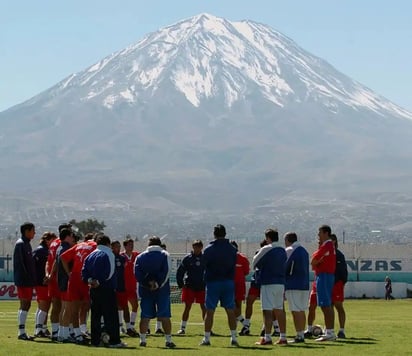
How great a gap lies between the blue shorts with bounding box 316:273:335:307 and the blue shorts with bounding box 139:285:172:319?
3156 mm

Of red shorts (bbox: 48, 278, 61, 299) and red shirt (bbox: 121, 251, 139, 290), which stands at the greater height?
red shirt (bbox: 121, 251, 139, 290)

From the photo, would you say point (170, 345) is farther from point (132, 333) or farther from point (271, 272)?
point (132, 333)

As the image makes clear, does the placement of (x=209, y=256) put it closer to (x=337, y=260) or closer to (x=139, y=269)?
(x=139, y=269)

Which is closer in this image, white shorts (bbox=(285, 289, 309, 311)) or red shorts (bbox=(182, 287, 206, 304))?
white shorts (bbox=(285, 289, 309, 311))

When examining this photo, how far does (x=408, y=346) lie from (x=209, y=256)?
388cm

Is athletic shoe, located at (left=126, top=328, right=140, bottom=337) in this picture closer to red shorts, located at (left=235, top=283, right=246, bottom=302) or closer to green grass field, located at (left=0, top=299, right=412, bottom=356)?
green grass field, located at (left=0, top=299, right=412, bottom=356)

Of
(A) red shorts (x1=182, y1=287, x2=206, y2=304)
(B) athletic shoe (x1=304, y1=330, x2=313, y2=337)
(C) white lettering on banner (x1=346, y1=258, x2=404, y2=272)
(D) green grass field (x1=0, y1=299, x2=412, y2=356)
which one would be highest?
(C) white lettering on banner (x1=346, y1=258, x2=404, y2=272)

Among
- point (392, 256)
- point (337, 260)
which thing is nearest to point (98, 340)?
point (337, 260)

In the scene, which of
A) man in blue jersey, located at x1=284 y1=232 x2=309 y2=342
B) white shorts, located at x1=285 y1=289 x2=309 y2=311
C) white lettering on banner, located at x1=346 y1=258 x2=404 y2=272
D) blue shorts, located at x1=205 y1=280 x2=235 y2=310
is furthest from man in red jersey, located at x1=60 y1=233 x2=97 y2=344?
white lettering on banner, located at x1=346 y1=258 x2=404 y2=272

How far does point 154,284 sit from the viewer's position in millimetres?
23641

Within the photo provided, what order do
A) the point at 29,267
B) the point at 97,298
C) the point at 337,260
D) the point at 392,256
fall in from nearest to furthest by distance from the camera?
the point at 97,298
the point at 29,267
the point at 337,260
the point at 392,256

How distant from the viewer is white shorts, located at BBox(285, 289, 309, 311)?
24.8m

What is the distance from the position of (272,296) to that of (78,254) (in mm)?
3626

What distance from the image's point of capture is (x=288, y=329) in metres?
30.0
